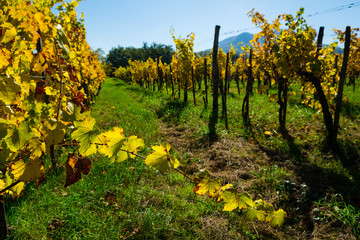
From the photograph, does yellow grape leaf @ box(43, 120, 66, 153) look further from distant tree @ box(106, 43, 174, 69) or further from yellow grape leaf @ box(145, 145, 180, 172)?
distant tree @ box(106, 43, 174, 69)

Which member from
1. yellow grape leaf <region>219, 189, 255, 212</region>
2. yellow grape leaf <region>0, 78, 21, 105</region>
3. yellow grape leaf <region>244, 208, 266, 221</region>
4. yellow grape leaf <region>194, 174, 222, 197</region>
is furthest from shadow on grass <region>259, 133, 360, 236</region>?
yellow grape leaf <region>0, 78, 21, 105</region>

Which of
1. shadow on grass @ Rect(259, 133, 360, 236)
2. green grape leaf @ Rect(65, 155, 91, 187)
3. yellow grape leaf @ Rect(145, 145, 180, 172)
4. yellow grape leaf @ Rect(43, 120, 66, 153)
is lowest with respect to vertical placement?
shadow on grass @ Rect(259, 133, 360, 236)

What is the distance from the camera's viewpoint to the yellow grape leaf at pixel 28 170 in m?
0.81

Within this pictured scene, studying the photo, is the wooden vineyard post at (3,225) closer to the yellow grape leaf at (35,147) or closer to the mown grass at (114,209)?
the mown grass at (114,209)

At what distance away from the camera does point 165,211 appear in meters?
2.33

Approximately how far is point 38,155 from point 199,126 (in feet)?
17.0

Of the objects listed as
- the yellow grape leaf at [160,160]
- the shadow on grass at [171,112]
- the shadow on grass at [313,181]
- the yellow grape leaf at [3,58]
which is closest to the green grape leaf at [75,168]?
the yellow grape leaf at [160,160]

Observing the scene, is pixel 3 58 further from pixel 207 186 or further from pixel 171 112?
pixel 171 112

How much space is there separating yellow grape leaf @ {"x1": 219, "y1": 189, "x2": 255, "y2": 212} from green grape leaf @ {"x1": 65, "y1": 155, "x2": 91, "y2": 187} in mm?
627

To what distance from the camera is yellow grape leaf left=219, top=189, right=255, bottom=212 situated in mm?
883

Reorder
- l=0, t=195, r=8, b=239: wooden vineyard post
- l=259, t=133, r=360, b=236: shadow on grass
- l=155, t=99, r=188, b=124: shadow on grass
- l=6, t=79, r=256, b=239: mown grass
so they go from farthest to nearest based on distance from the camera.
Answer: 1. l=155, t=99, r=188, b=124: shadow on grass
2. l=259, t=133, r=360, b=236: shadow on grass
3. l=6, t=79, r=256, b=239: mown grass
4. l=0, t=195, r=8, b=239: wooden vineyard post

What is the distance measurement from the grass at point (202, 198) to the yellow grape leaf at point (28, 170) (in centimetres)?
138

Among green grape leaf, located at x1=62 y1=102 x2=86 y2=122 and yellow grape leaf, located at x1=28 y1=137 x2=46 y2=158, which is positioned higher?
green grape leaf, located at x1=62 y1=102 x2=86 y2=122

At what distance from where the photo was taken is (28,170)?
2.69 ft
